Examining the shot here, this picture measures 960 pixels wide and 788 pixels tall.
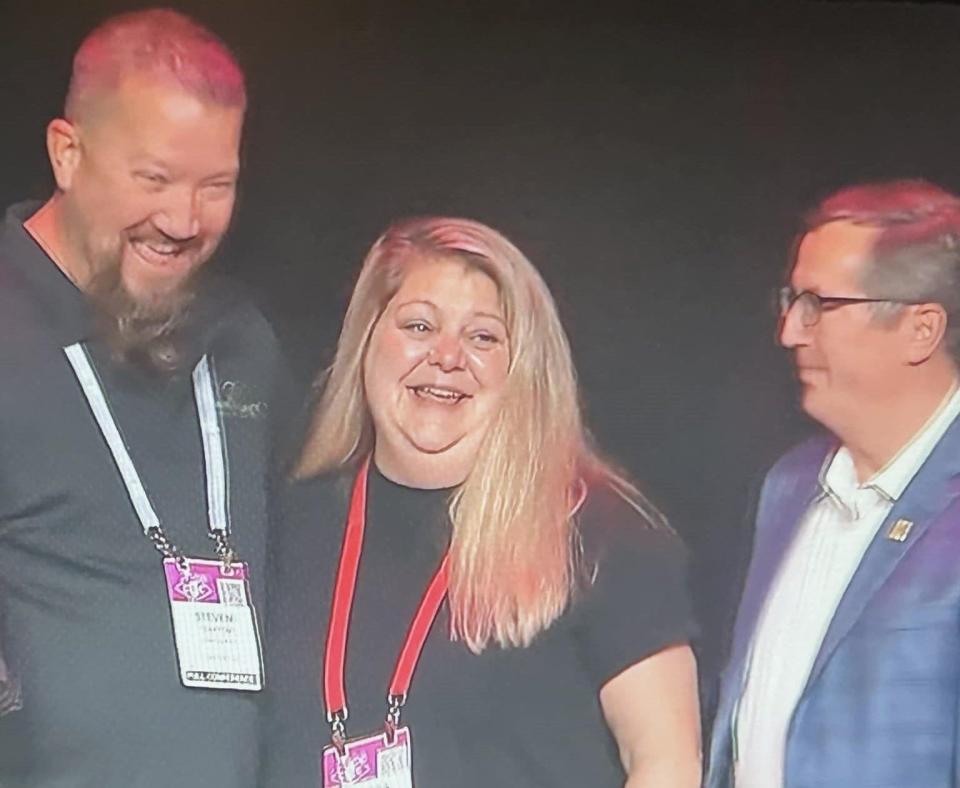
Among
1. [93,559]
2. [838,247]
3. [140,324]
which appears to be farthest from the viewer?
[838,247]

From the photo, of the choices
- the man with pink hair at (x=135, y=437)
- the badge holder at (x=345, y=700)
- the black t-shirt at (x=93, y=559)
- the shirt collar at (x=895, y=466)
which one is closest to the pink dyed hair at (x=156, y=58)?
the man with pink hair at (x=135, y=437)

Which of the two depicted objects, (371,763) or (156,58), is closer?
(371,763)

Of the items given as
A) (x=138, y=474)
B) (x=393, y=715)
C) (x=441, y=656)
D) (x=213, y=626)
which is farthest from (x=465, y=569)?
(x=138, y=474)

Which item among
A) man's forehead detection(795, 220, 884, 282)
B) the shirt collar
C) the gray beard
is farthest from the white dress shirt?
the gray beard

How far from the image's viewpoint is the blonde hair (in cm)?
229

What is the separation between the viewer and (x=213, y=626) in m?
2.24

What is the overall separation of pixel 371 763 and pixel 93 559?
0.50 m

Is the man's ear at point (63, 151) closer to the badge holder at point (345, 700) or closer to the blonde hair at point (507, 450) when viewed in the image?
the blonde hair at point (507, 450)

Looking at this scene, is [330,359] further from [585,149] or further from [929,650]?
[929,650]

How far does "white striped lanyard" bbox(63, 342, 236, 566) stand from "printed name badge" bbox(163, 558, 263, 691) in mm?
26

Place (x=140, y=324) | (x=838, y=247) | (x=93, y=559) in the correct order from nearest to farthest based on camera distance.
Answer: (x=93, y=559)
(x=140, y=324)
(x=838, y=247)

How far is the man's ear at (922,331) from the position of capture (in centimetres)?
239

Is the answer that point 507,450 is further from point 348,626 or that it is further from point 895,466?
point 895,466

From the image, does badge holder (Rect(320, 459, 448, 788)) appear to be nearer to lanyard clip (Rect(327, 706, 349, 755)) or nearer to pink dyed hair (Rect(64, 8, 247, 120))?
lanyard clip (Rect(327, 706, 349, 755))
